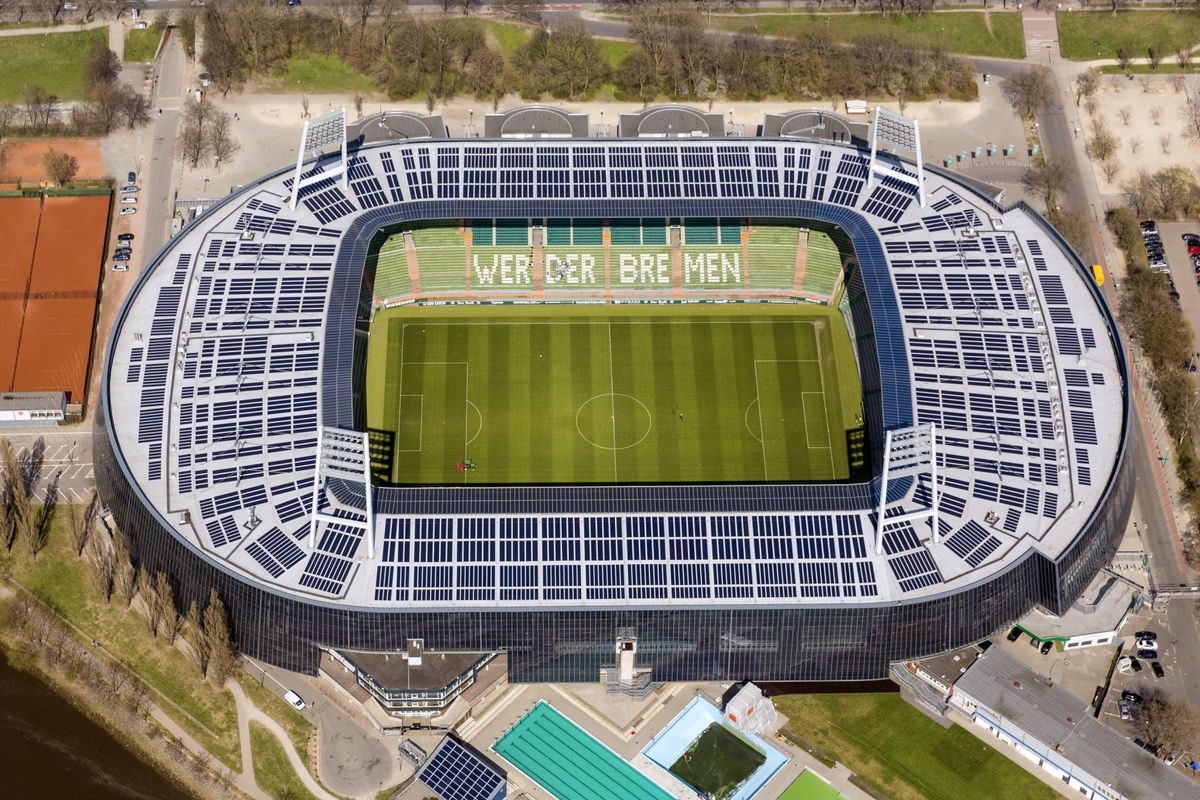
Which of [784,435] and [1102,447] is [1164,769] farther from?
[784,435]

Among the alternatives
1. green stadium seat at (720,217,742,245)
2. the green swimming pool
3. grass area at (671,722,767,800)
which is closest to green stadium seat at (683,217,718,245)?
green stadium seat at (720,217,742,245)

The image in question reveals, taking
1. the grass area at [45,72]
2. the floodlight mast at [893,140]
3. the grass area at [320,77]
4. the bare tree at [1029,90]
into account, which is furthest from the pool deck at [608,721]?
the grass area at [45,72]

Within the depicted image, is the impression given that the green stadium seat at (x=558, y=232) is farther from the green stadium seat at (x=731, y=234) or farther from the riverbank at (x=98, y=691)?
the riverbank at (x=98, y=691)

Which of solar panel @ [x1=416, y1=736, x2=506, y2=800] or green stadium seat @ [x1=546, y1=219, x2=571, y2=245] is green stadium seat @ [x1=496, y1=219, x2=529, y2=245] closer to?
green stadium seat @ [x1=546, y1=219, x2=571, y2=245]

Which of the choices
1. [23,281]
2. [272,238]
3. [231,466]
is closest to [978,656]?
[231,466]

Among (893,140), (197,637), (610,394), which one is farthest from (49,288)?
(893,140)

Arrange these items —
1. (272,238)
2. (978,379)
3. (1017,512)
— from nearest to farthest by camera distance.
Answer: (1017,512), (978,379), (272,238)
